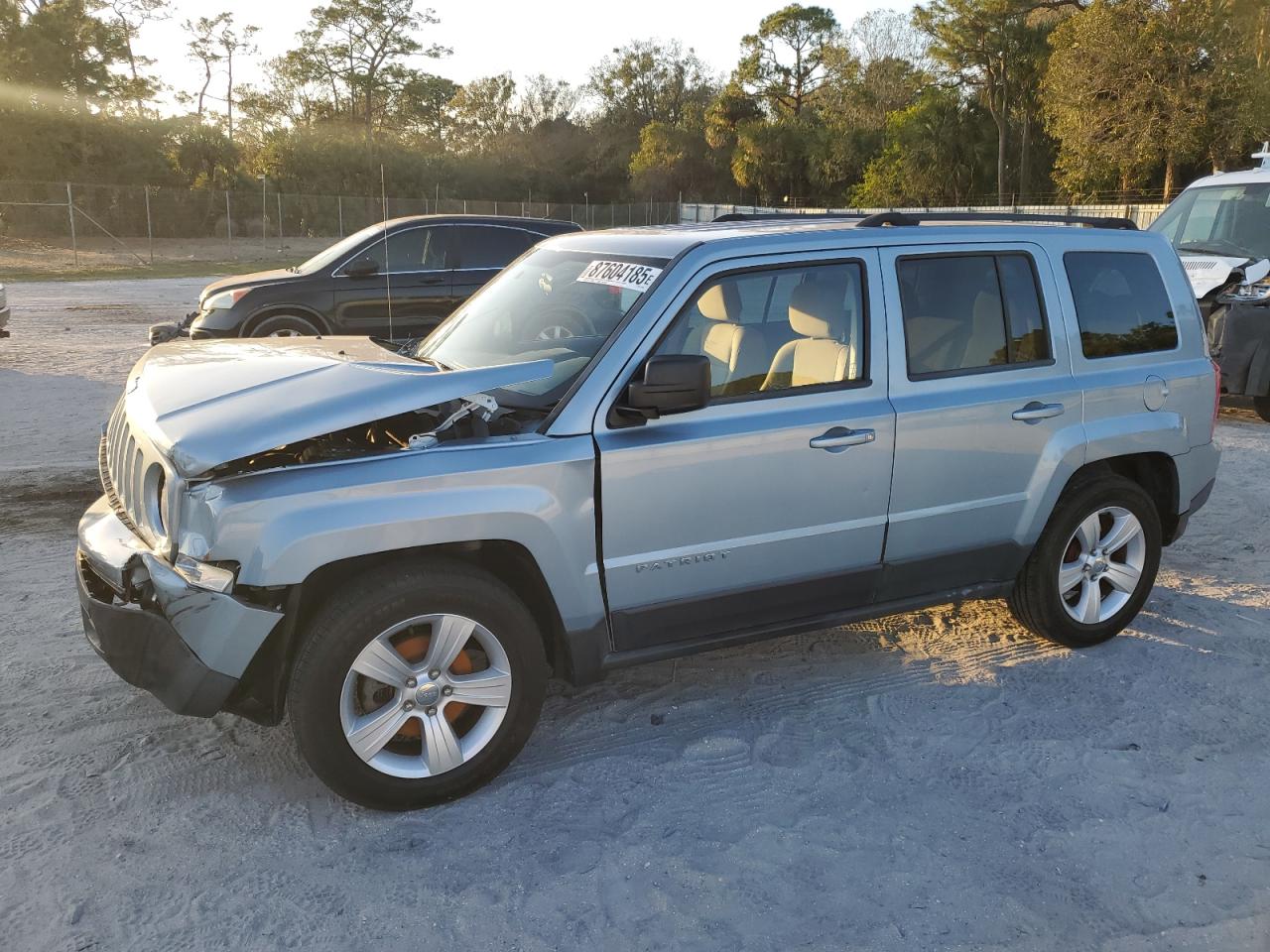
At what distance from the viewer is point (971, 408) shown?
437 cm

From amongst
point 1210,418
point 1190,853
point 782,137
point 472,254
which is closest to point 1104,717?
point 1190,853

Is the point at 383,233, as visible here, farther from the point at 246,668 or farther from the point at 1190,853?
the point at 1190,853

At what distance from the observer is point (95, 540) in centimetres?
375

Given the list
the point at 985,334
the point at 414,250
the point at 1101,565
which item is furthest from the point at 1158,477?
the point at 414,250

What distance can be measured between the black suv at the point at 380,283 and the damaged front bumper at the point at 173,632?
8.00 m

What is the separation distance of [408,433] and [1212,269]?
9.00 metres

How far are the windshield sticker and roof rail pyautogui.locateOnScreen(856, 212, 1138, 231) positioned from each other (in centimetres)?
102

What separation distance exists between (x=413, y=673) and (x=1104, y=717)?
2.81 meters

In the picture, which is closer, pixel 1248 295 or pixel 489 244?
pixel 1248 295

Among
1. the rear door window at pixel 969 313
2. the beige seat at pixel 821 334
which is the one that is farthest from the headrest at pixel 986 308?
the beige seat at pixel 821 334

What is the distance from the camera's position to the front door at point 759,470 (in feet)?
12.4

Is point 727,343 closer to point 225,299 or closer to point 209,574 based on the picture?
point 209,574

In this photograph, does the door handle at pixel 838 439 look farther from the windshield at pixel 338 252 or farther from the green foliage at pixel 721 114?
the green foliage at pixel 721 114

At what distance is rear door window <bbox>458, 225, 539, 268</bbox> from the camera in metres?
11.6
